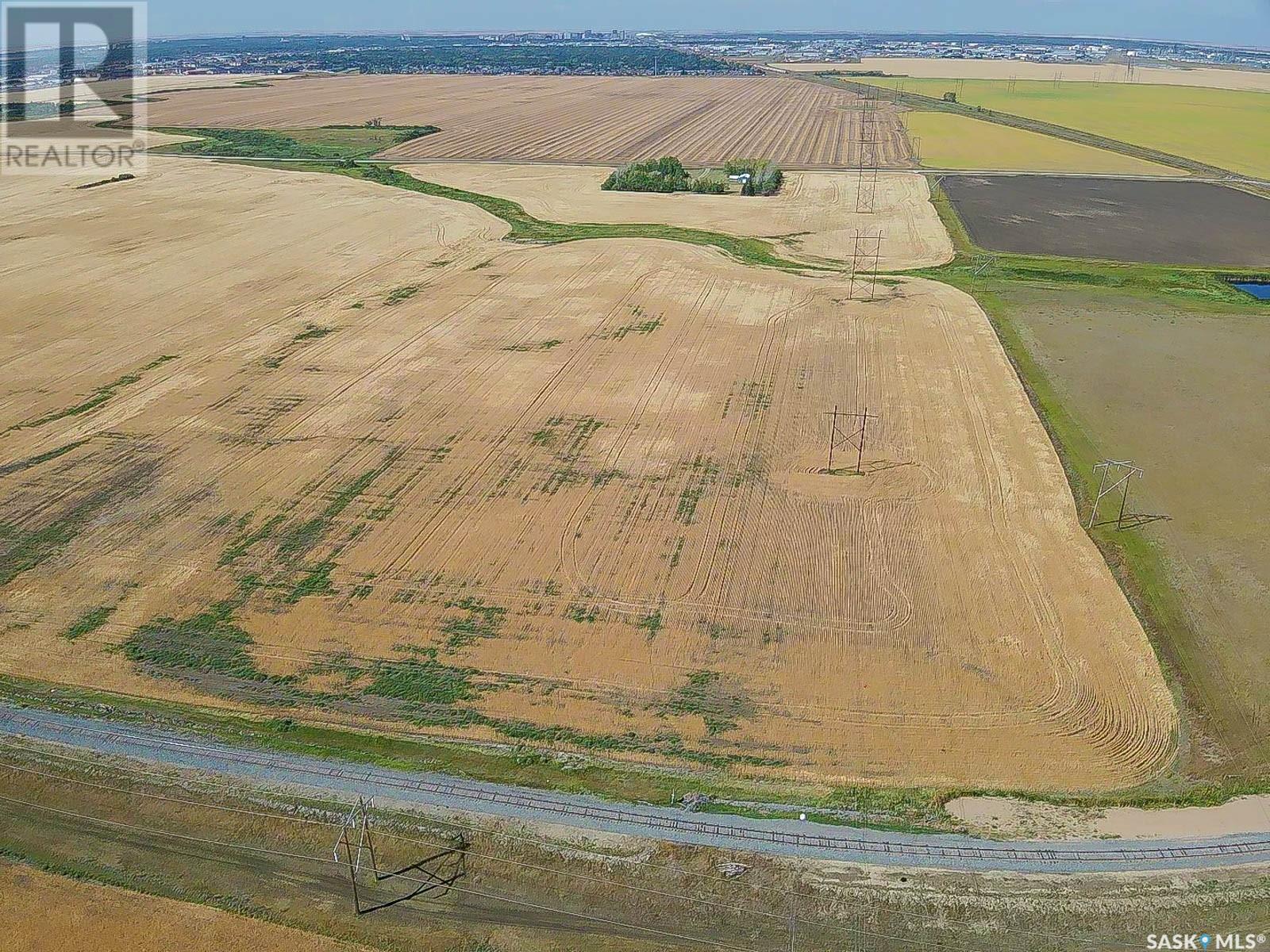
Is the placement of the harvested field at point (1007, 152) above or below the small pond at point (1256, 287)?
above

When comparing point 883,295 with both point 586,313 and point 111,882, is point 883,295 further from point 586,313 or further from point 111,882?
point 111,882

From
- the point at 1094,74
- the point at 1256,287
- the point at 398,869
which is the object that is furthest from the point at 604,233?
the point at 1094,74

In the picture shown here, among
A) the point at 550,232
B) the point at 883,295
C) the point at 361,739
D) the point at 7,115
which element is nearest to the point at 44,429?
the point at 361,739

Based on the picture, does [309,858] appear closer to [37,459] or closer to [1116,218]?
[37,459]

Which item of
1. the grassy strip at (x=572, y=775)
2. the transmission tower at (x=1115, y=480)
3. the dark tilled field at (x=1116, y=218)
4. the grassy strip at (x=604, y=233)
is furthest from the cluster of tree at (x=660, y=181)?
the grassy strip at (x=572, y=775)

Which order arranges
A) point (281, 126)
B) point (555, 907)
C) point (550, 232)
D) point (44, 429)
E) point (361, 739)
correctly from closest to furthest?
point (555, 907) → point (361, 739) → point (44, 429) → point (550, 232) → point (281, 126)

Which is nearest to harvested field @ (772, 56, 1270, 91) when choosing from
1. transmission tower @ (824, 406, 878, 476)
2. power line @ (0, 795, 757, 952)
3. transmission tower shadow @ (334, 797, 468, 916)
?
transmission tower @ (824, 406, 878, 476)

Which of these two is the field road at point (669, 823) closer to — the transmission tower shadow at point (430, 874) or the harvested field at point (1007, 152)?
the transmission tower shadow at point (430, 874)
